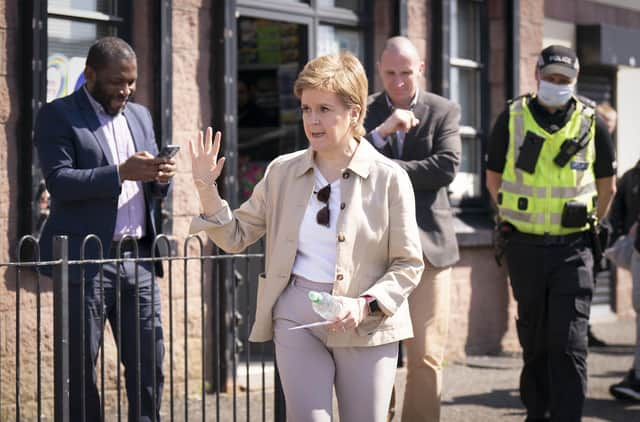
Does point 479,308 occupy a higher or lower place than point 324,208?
lower

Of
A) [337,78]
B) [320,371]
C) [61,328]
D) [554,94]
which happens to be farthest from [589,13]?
[320,371]

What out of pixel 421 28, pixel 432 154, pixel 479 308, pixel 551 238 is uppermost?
pixel 421 28

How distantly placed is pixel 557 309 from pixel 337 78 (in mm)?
2805

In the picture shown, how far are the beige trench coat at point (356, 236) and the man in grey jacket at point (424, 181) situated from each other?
1.62m

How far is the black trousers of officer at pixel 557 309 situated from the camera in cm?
680

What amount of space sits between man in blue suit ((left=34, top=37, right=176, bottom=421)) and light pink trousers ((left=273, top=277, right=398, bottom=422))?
4.16ft

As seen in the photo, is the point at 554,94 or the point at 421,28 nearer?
the point at 554,94

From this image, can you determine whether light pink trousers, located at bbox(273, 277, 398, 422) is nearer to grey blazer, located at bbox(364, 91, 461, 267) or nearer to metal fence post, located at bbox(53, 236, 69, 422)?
metal fence post, located at bbox(53, 236, 69, 422)

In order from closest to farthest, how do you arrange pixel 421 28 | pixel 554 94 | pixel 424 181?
1. pixel 424 181
2. pixel 554 94
3. pixel 421 28

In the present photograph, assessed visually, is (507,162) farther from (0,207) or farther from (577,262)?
(0,207)

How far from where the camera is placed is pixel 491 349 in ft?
36.1

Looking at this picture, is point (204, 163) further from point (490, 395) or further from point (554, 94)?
point (490, 395)

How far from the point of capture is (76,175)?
575 centimetres

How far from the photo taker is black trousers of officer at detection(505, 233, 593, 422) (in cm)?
680
